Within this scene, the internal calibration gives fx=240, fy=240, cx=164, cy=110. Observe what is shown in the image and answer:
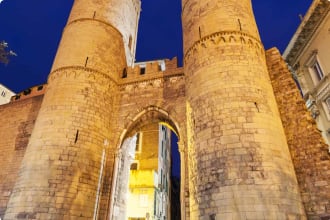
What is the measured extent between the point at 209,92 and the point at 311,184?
341cm

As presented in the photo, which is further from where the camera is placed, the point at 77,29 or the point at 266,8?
the point at 266,8

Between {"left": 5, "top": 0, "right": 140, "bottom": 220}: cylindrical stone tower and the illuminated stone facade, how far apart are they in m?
0.04

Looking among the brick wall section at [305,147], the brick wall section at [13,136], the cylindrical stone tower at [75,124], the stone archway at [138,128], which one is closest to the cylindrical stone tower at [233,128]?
the brick wall section at [305,147]

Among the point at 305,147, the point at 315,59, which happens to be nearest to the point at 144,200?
the point at 305,147

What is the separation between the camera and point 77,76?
891 cm

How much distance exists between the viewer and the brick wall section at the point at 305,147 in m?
5.69

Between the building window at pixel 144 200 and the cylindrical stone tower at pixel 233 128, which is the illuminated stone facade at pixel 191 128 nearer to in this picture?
the cylindrical stone tower at pixel 233 128

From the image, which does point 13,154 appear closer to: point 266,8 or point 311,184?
point 311,184

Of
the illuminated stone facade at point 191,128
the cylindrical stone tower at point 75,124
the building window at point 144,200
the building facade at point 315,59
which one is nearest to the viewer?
the illuminated stone facade at point 191,128

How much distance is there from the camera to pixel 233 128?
5949 millimetres

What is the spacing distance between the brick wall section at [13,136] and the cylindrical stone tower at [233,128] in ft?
25.1

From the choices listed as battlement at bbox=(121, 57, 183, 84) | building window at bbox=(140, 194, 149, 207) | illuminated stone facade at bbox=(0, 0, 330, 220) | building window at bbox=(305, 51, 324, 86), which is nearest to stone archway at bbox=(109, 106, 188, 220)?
illuminated stone facade at bbox=(0, 0, 330, 220)

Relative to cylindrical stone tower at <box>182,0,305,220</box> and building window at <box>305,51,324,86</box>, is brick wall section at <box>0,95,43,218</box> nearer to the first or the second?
cylindrical stone tower at <box>182,0,305,220</box>

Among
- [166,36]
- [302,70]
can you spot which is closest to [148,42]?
[166,36]
